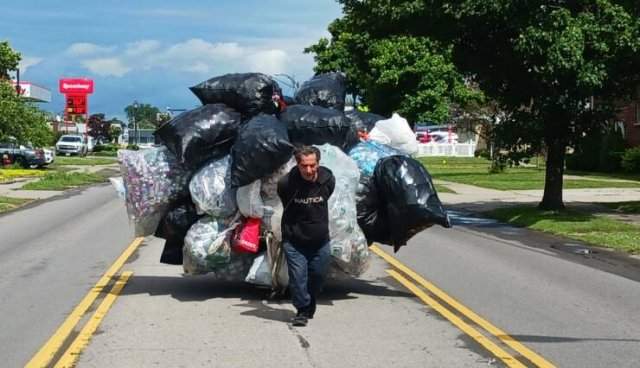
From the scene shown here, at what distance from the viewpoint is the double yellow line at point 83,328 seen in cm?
695

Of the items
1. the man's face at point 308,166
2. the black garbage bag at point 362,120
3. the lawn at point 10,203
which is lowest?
the lawn at point 10,203

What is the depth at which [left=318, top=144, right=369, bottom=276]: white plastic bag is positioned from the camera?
8.98m

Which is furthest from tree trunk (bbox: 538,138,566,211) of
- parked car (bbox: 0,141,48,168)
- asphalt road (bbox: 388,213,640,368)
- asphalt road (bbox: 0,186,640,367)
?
parked car (bbox: 0,141,48,168)

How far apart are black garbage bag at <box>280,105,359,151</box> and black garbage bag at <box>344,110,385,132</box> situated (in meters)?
0.55

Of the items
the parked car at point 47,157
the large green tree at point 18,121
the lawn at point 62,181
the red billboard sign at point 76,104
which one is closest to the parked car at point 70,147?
the parked car at point 47,157

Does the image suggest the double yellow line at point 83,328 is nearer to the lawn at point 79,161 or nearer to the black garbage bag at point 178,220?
the black garbage bag at point 178,220

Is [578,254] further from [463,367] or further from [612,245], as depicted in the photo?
[463,367]

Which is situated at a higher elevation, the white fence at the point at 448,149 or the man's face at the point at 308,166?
the man's face at the point at 308,166

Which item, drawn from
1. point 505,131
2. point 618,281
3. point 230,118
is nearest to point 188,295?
point 230,118

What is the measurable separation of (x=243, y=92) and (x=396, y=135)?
1.71 meters

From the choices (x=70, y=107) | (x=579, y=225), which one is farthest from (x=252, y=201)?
(x=70, y=107)

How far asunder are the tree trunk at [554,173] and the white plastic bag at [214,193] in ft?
44.9

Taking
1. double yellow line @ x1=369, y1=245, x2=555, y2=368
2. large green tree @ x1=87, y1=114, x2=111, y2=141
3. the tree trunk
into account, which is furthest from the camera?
large green tree @ x1=87, y1=114, x2=111, y2=141

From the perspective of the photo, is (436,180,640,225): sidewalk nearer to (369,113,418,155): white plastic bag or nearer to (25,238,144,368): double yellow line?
(369,113,418,155): white plastic bag
